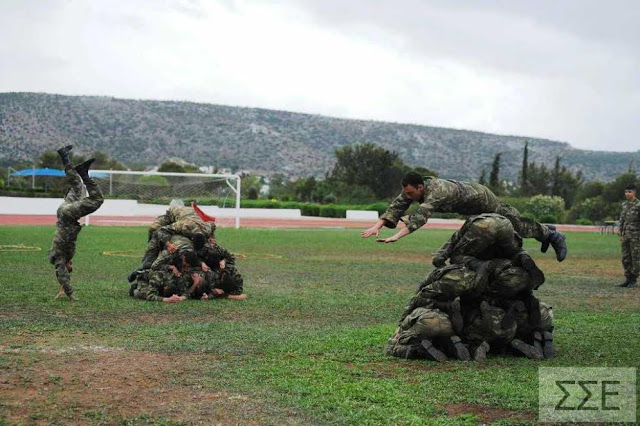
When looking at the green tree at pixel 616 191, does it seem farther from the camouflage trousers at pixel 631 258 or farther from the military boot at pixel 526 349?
the military boot at pixel 526 349

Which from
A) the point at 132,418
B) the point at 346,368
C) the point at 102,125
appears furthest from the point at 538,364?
the point at 102,125

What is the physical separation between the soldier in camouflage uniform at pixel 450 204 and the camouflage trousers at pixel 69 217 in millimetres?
5948

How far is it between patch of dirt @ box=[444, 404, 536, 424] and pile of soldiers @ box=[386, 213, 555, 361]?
6.90ft

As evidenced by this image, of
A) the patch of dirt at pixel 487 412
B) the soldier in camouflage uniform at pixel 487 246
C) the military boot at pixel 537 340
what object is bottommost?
the patch of dirt at pixel 487 412

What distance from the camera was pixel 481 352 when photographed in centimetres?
988

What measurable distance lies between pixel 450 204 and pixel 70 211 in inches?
275

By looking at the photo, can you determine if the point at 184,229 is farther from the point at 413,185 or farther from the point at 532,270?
the point at 532,270

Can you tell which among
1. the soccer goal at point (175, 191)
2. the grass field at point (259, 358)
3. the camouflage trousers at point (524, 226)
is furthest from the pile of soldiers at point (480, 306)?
the soccer goal at point (175, 191)

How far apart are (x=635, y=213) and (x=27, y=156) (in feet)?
403

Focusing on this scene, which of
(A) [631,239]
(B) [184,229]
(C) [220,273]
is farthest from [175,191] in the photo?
(B) [184,229]

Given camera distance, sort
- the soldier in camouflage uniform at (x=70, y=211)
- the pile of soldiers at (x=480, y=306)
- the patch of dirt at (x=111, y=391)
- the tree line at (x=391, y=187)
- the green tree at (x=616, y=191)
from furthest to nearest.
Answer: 1. the green tree at (x=616, y=191)
2. the tree line at (x=391, y=187)
3. the soldier in camouflage uniform at (x=70, y=211)
4. the pile of soldiers at (x=480, y=306)
5. the patch of dirt at (x=111, y=391)

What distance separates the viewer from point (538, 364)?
974cm

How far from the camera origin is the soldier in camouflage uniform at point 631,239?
20.6 m

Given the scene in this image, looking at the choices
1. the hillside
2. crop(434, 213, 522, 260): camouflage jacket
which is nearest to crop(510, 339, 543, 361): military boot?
crop(434, 213, 522, 260): camouflage jacket
